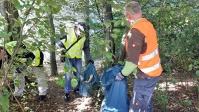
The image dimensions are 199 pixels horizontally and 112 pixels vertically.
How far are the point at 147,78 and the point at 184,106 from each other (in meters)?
1.71

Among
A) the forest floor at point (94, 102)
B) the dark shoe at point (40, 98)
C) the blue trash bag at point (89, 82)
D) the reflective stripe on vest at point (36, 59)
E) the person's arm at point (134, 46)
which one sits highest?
the person's arm at point (134, 46)

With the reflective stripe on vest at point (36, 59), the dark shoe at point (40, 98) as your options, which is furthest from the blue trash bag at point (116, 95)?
the dark shoe at point (40, 98)

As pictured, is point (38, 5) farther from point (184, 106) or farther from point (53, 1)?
point (184, 106)

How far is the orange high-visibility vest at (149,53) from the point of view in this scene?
3189 mm

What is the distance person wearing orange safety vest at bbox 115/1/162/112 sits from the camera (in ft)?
10.3

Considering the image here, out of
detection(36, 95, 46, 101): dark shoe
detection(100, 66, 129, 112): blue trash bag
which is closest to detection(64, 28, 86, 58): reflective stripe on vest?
detection(36, 95, 46, 101): dark shoe

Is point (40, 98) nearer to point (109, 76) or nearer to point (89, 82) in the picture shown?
point (89, 82)

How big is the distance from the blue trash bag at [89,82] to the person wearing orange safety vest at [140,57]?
5.10 ft

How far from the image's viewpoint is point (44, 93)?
5320mm

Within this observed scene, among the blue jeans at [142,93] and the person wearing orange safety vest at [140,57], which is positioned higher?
the person wearing orange safety vest at [140,57]

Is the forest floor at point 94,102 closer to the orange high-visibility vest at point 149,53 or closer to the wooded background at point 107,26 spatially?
the wooded background at point 107,26

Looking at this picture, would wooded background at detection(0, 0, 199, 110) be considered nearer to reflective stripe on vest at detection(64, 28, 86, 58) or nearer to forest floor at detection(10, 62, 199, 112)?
forest floor at detection(10, 62, 199, 112)

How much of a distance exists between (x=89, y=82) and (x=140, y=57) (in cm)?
200

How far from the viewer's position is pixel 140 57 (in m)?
3.28
